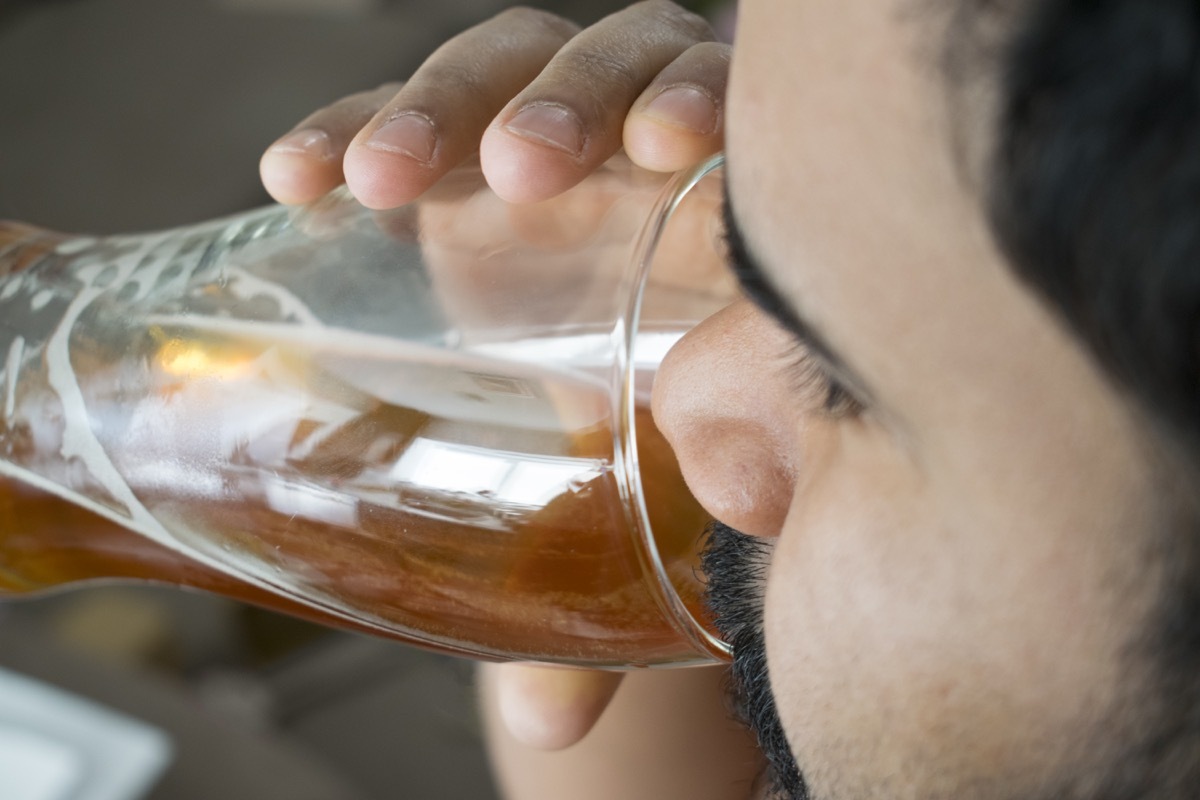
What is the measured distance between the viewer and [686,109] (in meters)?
0.58

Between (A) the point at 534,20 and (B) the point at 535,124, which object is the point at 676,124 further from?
(A) the point at 534,20

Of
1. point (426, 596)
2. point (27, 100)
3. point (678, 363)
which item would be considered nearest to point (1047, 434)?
point (678, 363)

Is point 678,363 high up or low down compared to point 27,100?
up

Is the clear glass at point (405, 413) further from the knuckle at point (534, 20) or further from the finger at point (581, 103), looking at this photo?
the knuckle at point (534, 20)

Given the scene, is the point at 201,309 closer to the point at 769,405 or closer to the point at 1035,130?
the point at 769,405

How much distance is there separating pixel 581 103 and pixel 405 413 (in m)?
0.19

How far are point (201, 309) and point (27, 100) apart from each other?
150 centimetres

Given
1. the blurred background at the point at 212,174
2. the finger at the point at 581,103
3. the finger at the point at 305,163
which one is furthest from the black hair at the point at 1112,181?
the blurred background at the point at 212,174

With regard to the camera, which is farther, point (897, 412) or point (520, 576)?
point (520, 576)

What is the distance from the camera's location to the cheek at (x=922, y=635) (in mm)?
401

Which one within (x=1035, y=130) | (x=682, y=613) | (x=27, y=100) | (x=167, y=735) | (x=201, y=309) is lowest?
(x=167, y=735)

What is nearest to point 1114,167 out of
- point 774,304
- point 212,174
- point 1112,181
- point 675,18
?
A: point 1112,181

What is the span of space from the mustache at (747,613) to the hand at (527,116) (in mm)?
174

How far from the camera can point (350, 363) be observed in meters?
0.51
